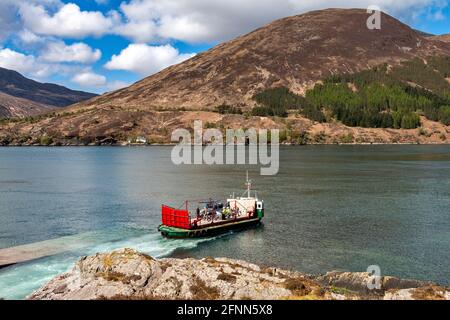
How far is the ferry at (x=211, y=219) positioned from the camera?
69.9 m

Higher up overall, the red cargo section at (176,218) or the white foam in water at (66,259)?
the red cargo section at (176,218)

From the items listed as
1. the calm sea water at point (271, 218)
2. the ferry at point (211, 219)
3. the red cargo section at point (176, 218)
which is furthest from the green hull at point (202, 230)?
the calm sea water at point (271, 218)

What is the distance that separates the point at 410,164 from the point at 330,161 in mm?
33001

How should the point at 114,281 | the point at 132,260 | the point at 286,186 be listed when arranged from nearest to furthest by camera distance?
1. the point at 114,281
2. the point at 132,260
3. the point at 286,186

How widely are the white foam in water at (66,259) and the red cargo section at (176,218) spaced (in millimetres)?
2437

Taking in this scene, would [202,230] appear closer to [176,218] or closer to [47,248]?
[176,218]

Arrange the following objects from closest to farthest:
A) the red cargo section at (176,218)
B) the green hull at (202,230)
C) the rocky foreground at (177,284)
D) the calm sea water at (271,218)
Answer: the rocky foreground at (177,284) → the calm sea water at (271,218) → the green hull at (202,230) → the red cargo section at (176,218)

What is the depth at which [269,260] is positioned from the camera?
57000mm

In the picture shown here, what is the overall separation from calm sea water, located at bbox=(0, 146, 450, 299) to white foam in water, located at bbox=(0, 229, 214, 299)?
13cm

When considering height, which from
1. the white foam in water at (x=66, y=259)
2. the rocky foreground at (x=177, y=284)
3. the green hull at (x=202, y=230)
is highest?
the rocky foreground at (x=177, y=284)

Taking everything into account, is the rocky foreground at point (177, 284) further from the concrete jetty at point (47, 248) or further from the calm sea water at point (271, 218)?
the concrete jetty at point (47, 248)

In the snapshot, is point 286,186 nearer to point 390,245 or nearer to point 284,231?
point 284,231

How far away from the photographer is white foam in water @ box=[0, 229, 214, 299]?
46031mm
